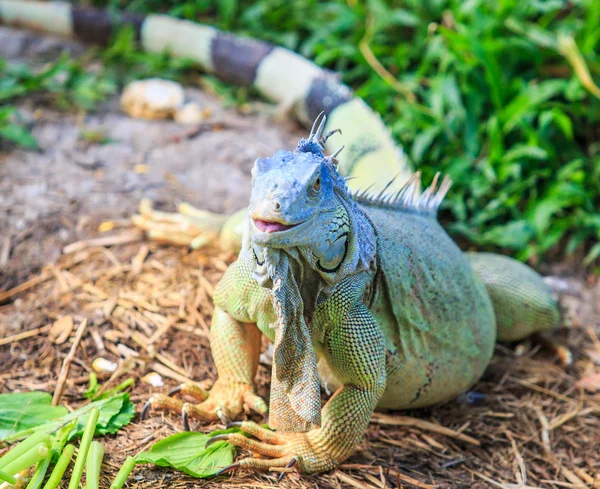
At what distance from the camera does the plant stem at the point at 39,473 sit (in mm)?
2184

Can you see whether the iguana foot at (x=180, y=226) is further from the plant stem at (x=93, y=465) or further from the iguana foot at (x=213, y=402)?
the plant stem at (x=93, y=465)

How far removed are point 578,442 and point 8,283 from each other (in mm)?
3207

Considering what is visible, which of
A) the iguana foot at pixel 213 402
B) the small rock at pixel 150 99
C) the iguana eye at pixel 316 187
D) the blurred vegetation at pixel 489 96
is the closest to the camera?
the iguana eye at pixel 316 187

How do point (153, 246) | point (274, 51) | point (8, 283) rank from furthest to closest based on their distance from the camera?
1. point (274, 51)
2. point (153, 246)
3. point (8, 283)

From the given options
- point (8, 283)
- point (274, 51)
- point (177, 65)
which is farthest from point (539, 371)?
point (177, 65)

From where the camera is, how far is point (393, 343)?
2.80 metres

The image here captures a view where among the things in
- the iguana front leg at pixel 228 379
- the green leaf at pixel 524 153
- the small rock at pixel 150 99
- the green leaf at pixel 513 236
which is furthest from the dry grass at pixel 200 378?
the small rock at pixel 150 99

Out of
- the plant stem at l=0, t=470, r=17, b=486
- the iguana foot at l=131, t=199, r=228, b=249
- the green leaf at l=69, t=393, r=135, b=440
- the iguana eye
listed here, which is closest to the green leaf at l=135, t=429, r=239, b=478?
the green leaf at l=69, t=393, r=135, b=440

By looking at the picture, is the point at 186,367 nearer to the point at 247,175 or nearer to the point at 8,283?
the point at 8,283

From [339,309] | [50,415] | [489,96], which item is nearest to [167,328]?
[50,415]

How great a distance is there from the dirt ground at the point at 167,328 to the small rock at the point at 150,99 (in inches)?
11.9

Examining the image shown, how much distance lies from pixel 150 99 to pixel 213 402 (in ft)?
10.6

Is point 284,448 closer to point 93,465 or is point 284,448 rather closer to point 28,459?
point 93,465

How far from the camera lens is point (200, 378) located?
10.2ft
